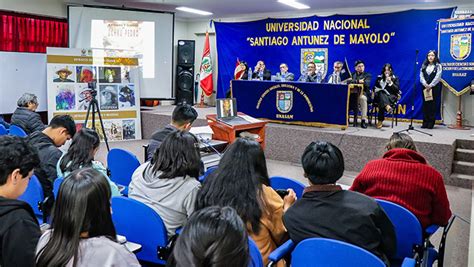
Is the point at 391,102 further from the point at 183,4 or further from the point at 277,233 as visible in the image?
the point at 277,233

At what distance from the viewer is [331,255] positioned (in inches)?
63.3

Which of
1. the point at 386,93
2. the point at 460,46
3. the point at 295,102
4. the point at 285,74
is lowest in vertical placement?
the point at 295,102

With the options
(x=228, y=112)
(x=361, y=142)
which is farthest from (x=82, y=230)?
(x=361, y=142)

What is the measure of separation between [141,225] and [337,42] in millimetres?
7143

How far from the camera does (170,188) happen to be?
2.21 meters

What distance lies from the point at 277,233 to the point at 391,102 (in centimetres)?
538

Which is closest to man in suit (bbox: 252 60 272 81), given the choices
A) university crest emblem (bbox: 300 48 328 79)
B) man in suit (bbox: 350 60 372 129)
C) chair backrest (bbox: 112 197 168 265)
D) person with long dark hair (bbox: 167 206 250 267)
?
university crest emblem (bbox: 300 48 328 79)

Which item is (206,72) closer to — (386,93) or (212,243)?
(386,93)

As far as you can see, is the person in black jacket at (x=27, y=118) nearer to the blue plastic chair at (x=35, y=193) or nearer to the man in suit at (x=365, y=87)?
the blue plastic chair at (x=35, y=193)

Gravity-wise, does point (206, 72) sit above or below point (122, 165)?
above

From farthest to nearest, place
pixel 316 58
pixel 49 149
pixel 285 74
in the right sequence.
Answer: pixel 316 58 → pixel 285 74 → pixel 49 149

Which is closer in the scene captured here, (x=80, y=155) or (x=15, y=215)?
(x=15, y=215)

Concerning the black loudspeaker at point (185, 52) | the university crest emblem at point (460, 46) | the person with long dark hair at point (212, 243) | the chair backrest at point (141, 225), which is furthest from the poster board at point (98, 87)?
the person with long dark hair at point (212, 243)

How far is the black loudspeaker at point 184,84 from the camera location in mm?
10008
